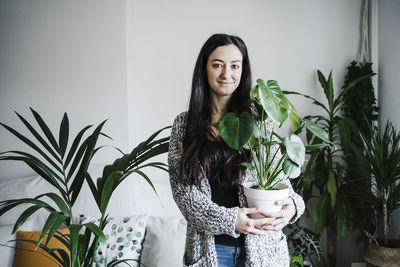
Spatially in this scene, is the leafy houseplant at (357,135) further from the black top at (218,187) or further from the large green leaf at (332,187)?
the black top at (218,187)

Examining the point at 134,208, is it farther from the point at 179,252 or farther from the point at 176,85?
the point at 176,85

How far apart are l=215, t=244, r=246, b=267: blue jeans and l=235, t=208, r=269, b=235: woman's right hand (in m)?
0.13

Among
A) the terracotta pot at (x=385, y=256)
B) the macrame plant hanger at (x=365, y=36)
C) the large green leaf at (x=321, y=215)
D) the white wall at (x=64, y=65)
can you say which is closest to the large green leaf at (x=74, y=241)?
the white wall at (x=64, y=65)

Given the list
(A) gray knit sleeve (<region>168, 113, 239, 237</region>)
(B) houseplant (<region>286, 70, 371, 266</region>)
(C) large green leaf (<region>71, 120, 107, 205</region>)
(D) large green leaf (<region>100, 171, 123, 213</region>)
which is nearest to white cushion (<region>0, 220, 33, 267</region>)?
(C) large green leaf (<region>71, 120, 107, 205</region>)

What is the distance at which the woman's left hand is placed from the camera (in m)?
0.97

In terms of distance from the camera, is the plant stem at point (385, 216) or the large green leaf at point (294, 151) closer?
the large green leaf at point (294, 151)

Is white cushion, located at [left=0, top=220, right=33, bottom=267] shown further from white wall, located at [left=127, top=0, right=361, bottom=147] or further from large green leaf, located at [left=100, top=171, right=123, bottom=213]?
large green leaf, located at [left=100, top=171, right=123, bottom=213]

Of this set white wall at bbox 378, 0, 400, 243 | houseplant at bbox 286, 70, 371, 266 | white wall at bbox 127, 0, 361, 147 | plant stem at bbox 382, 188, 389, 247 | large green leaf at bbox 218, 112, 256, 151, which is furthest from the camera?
white wall at bbox 127, 0, 361, 147

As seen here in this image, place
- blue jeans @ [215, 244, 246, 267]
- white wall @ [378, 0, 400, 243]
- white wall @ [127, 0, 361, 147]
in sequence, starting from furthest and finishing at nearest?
white wall @ [127, 0, 361, 147], white wall @ [378, 0, 400, 243], blue jeans @ [215, 244, 246, 267]

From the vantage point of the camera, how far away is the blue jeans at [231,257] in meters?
1.07

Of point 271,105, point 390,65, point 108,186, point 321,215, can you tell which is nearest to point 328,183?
point 321,215

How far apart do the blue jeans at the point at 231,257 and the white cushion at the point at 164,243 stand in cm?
83

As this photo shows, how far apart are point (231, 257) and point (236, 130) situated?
49 cm

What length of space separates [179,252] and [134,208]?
19.8 inches
